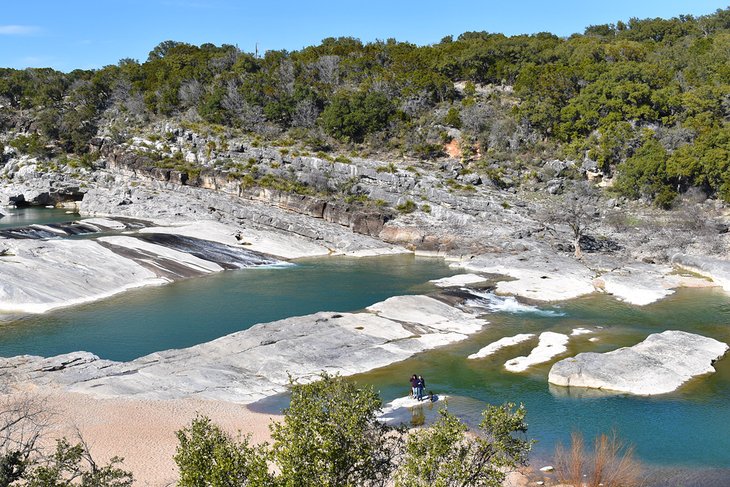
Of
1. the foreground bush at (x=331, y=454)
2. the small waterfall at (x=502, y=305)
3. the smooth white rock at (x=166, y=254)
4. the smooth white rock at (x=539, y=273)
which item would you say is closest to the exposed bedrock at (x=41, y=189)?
the smooth white rock at (x=166, y=254)

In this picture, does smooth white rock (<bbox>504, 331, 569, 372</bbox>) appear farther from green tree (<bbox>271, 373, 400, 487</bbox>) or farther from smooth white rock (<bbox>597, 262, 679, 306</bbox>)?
green tree (<bbox>271, 373, 400, 487</bbox>)

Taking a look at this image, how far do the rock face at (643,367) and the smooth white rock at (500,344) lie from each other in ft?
17.3

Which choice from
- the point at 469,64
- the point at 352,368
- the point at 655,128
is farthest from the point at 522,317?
the point at 469,64

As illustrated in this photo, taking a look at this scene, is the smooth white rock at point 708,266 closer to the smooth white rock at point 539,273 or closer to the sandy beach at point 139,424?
the smooth white rock at point 539,273

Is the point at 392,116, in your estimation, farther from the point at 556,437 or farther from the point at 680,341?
the point at 556,437

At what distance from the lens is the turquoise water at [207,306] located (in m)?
43.5

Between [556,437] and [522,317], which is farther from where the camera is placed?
[522,317]

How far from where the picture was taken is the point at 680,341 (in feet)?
131

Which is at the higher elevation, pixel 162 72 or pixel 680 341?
pixel 162 72

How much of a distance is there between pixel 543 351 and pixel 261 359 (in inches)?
691

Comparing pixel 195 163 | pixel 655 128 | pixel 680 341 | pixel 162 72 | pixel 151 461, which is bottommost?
pixel 151 461

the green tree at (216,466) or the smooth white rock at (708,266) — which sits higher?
the smooth white rock at (708,266)

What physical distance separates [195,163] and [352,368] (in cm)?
7511

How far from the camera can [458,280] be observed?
198 ft
